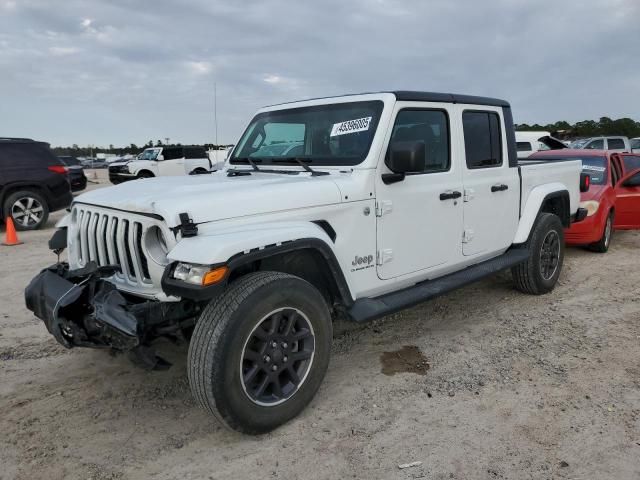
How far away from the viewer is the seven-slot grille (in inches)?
114

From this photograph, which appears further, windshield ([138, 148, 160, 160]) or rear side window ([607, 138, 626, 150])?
windshield ([138, 148, 160, 160])

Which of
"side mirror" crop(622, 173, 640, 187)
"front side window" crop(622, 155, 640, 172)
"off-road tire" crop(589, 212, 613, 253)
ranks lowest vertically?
"off-road tire" crop(589, 212, 613, 253)

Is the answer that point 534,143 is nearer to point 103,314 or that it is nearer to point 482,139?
point 482,139

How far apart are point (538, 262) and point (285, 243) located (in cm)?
336

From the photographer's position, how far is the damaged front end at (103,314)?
2611 millimetres

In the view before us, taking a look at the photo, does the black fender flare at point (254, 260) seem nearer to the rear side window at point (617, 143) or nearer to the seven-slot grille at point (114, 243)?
the seven-slot grille at point (114, 243)

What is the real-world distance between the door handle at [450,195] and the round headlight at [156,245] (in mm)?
2139

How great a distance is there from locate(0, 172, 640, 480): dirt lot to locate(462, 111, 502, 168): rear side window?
149 cm

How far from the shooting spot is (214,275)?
8.33 feet

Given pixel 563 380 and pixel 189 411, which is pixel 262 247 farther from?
pixel 563 380

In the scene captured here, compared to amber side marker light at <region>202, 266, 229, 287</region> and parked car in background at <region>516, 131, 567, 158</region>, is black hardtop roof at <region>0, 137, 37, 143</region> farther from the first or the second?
parked car in background at <region>516, 131, 567, 158</region>

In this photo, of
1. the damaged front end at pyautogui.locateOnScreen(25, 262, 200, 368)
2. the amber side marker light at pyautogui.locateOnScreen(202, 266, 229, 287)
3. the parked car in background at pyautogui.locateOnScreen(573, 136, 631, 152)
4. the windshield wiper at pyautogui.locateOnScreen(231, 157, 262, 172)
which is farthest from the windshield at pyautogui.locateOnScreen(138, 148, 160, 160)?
the amber side marker light at pyautogui.locateOnScreen(202, 266, 229, 287)

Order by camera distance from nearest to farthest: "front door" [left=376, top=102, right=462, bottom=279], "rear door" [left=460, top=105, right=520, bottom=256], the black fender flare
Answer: the black fender flare → "front door" [left=376, top=102, right=462, bottom=279] → "rear door" [left=460, top=105, right=520, bottom=256]

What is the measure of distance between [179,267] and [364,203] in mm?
1333
